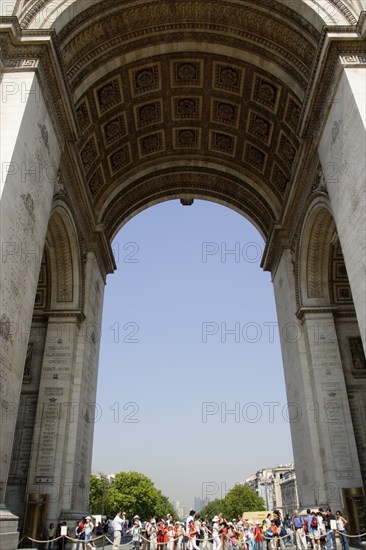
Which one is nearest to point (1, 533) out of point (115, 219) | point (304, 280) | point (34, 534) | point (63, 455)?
point (34, 534)

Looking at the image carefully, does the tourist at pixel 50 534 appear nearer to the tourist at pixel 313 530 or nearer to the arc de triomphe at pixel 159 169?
the arc de triomphe at pixel 159 169

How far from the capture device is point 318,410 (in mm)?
15930

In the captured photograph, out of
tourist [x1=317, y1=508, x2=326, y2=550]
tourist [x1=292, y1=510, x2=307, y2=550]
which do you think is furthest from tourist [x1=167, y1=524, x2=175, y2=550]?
tourist [x1=317, y1=508, x2=326, y2=550]

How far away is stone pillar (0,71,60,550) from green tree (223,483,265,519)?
86247 mm

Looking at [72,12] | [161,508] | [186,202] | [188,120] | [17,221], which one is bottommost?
[161,508]

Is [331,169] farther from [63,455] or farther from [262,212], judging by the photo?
[63,455]

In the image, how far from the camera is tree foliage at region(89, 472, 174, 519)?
70625 millimetres

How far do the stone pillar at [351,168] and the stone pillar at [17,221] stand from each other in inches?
314

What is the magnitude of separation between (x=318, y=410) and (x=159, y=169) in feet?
44.2

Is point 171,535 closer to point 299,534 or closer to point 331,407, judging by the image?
point 299,534

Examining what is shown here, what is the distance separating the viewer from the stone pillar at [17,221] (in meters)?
9.87

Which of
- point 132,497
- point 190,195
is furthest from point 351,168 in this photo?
point 132,497

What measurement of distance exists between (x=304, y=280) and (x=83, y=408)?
386 inches

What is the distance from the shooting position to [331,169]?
13086 millimetres
